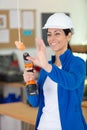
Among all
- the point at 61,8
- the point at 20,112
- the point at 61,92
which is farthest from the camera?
the point at 61,8

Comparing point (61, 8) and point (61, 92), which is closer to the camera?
point (61, 92)

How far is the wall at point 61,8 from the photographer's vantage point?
16.9ft

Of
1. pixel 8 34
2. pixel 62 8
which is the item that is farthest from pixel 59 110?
pixel 62 8

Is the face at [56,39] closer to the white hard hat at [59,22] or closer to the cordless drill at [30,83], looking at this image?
the white hard hat at [59,22]

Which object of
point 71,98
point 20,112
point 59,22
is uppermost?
point 59,22

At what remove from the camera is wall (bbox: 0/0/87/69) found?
5154 millimetres

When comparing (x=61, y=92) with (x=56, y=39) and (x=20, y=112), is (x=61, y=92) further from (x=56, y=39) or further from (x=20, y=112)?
(x=20, y=112)

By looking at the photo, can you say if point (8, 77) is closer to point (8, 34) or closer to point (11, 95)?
point (11, 95)

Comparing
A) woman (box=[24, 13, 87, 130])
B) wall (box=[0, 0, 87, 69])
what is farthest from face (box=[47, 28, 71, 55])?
wall (box=[0, 0, 87, 69])

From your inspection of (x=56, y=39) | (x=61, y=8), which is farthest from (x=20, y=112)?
(x=61, y=8)

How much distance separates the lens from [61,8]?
18.0 feet

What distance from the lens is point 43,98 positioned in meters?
1.85

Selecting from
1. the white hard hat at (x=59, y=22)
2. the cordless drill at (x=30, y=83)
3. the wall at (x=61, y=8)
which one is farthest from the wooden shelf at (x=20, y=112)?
the wall at (x=61, y=8)

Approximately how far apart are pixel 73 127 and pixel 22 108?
1.11 meters
